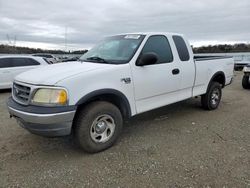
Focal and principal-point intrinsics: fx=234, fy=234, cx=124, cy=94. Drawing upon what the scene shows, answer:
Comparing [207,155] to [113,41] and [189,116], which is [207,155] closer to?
[189,116]

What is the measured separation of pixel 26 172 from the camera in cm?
321

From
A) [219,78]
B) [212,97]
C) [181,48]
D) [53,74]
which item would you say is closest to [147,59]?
[181,48]

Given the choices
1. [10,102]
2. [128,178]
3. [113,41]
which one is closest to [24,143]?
[10,102]

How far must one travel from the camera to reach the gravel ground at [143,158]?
9.83 feet

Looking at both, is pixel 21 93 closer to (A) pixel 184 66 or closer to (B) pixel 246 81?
(A) pixel 184 66

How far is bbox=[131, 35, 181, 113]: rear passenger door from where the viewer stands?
412 centimetres

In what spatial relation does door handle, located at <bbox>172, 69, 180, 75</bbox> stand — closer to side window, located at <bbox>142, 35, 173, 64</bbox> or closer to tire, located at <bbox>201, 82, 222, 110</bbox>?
side window, located at <bbox>142, 35, 173, 64</bbox>

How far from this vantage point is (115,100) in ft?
13.0

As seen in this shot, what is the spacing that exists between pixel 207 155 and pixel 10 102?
3217mm

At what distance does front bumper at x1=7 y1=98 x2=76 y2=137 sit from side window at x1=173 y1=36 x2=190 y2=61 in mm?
2766

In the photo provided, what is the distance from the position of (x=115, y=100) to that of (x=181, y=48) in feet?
6.83

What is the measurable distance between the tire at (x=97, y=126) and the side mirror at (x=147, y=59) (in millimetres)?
905

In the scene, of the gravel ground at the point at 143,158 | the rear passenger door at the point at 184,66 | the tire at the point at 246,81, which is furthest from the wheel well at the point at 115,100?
the tire at the point at 246,81

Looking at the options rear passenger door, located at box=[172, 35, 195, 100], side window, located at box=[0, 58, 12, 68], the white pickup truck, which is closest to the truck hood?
the white pickup truck
